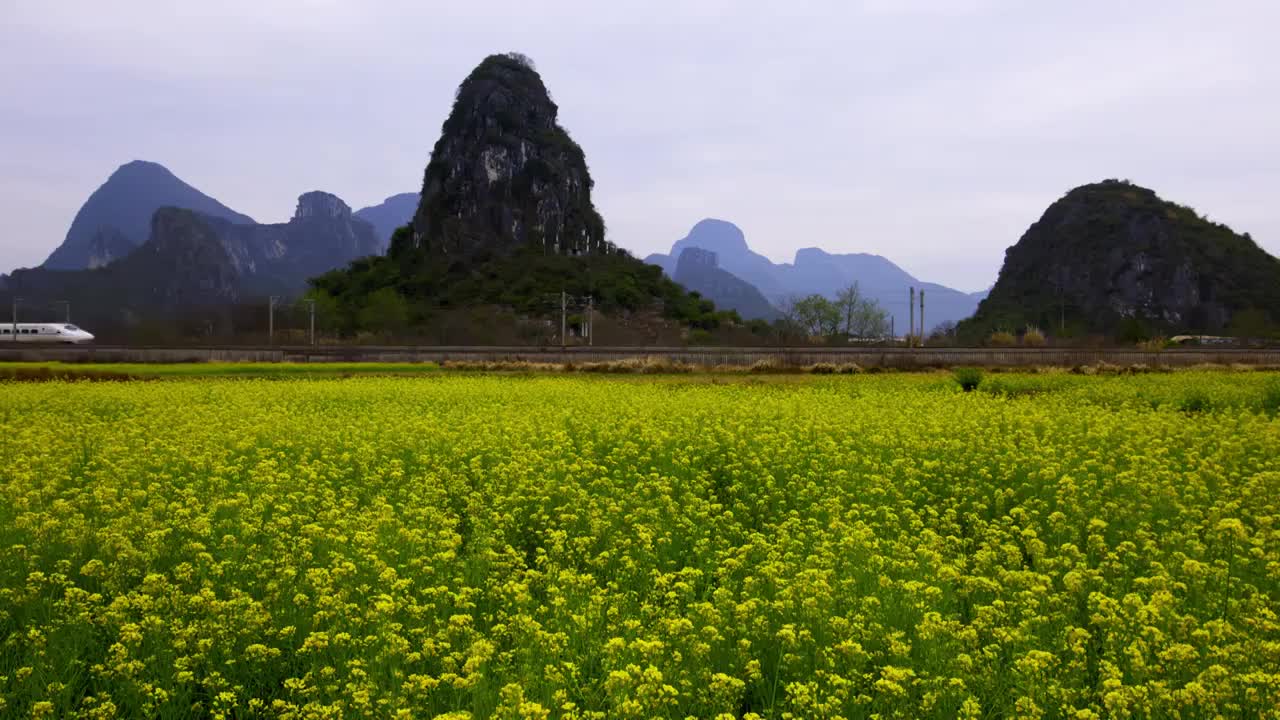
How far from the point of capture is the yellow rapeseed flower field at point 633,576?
13.7ft

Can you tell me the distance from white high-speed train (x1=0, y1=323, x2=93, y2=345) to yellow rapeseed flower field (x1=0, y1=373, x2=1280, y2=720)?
45.0m

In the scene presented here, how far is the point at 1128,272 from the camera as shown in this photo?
374 feet

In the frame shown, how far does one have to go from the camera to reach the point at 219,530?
22.5 feet

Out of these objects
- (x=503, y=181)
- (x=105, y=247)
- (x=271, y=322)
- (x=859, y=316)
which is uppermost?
(x=503, y=181)

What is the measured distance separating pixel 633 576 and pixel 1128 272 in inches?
Answer: 5095

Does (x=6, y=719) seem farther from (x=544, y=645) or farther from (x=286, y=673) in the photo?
(x=544, y=645)

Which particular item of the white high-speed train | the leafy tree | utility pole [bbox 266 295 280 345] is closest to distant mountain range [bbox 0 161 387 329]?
utility pole [bbox 266 295 280 345]

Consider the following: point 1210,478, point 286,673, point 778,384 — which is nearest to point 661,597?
point 286,673

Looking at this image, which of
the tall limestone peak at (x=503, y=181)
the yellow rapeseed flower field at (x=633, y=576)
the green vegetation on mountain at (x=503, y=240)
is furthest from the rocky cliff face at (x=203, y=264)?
the yellow rapeseed flower field at (x=633, y=576)

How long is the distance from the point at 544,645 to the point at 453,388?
55.7ft

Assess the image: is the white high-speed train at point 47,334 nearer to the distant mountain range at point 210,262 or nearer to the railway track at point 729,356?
the railway track at point 729,356

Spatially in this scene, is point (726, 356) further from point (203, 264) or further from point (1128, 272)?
point (203, 264)

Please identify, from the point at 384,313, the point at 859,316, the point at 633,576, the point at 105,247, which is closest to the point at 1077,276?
the point at 859,316

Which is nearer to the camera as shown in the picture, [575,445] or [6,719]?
[6,719]
